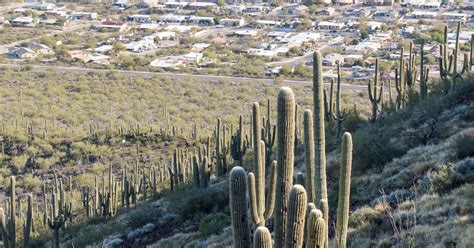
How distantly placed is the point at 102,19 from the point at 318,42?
3194cm

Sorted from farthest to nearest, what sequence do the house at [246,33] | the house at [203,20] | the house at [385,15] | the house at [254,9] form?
1. the house at [254,9]
2. the house at [203,20]
3. the house at [385,15]
4. the house at [246,33]

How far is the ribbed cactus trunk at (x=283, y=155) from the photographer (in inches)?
262

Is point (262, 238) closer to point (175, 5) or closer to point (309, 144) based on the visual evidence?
point (309, 144)

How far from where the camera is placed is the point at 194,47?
56156 mm

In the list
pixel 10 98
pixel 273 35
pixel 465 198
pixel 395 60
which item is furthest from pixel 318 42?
pixel 465 198

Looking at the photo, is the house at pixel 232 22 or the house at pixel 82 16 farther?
the house at pixel 82 16

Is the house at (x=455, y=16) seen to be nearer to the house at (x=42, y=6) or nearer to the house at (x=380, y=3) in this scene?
the house at (x=380, y=3)

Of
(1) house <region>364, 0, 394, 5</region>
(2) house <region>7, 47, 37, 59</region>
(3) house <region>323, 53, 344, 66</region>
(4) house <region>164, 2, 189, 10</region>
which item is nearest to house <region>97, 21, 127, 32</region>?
(2) house <region>7, 47, 37, 59</region>

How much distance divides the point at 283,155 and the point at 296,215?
3.18ft

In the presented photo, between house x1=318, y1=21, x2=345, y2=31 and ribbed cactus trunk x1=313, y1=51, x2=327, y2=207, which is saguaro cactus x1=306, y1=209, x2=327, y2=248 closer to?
ribbed cactus trunk x1=313, y1=51, x2=327, y2=207

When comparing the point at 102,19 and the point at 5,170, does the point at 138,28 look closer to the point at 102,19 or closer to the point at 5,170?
the point at 102,19

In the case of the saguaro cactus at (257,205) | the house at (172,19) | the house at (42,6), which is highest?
the saguaro cactus at (257,205)

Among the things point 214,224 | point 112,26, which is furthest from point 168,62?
point 214,224

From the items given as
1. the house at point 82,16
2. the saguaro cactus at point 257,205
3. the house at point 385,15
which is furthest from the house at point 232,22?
the saguaro cactus at point 257,205
